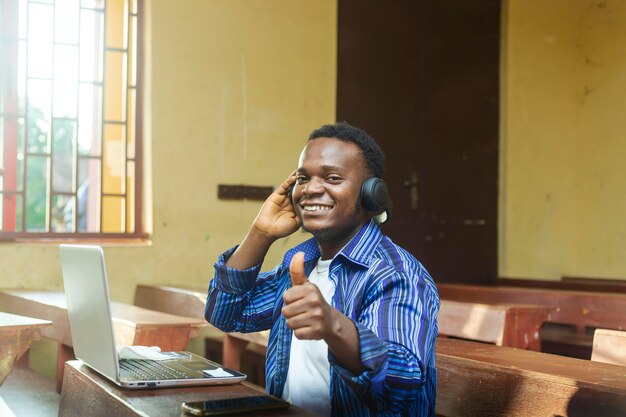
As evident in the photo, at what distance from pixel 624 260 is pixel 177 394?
495cm

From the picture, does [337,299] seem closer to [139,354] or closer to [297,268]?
[297,268]

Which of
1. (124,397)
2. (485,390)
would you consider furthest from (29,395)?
(485,390)

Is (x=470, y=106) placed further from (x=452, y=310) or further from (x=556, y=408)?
Answer: (x=556, y=408)

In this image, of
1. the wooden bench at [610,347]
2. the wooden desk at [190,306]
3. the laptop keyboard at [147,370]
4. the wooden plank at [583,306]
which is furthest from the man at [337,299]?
the wooden plank at [583,306]

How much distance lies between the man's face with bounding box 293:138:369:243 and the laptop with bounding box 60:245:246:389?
1.28 feet

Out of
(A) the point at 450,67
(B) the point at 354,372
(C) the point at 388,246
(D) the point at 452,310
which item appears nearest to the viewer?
(B) the point at 354,372

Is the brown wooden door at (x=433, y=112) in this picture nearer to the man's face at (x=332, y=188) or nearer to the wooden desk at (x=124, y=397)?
the man's face at (x=332, y=188)

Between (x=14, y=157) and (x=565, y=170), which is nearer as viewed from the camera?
(x=14, y=157)

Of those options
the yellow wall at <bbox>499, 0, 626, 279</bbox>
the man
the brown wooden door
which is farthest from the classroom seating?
the yellow wall at <bbox>499, 0, 626, 279</bbox>

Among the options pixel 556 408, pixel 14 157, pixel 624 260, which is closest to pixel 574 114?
pixel 624 260

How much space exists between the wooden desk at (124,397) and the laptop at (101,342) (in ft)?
0.08

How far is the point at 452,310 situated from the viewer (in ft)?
11.3

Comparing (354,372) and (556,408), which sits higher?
(354,372)

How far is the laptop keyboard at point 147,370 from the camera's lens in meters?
1.72
